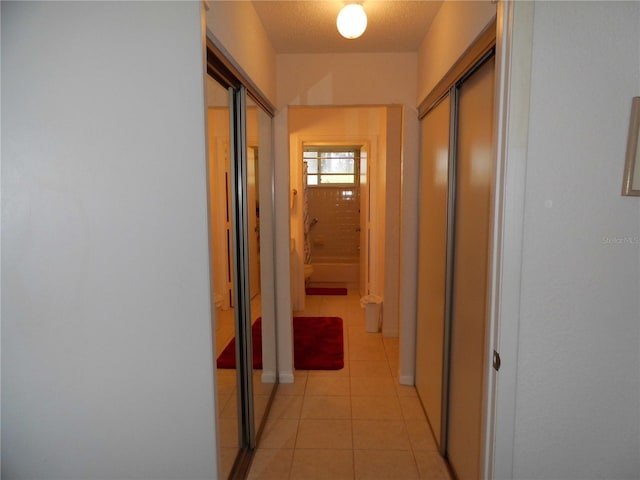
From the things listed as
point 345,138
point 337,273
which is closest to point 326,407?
point 345,138

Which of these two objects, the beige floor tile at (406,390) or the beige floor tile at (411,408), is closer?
the beige floor tile at (411,408)

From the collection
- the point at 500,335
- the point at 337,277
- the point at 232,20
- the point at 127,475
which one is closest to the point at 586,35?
the point at 500,335

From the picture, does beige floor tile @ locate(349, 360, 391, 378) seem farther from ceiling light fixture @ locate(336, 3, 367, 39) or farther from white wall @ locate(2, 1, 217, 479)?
ceiling light fixture @ locate(336, 3, 367, 39)

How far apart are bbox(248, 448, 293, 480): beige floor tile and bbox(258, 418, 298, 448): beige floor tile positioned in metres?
0.04

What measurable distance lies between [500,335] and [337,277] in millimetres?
4965

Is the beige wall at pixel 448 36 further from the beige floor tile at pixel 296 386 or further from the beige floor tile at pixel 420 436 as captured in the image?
the beige floor tile at pixel 296 386

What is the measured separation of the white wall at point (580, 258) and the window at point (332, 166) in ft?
17.7

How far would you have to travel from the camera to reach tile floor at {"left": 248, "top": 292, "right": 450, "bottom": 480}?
6.82 feet

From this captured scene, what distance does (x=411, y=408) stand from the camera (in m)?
2.65

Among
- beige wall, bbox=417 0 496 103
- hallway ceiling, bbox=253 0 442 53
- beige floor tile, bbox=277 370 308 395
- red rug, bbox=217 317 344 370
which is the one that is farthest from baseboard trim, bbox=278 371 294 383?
hallway ceiling, bbox=253 0 442 53

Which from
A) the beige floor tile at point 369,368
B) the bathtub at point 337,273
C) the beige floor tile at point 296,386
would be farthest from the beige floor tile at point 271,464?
the bathtub at point 337,273

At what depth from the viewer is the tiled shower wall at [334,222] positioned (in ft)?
21.6

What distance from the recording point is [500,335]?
1.22 metres

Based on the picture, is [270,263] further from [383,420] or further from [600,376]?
[600,376]
